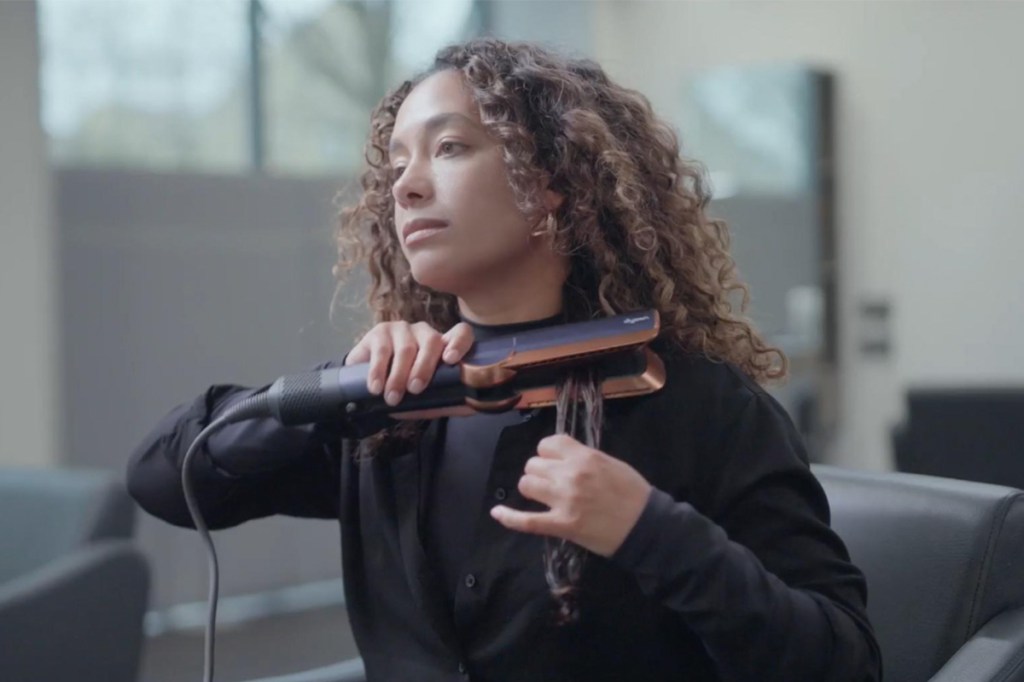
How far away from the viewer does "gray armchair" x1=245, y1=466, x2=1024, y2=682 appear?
1257 mm

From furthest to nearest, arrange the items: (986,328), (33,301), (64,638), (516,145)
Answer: (986,328)
(33,301)
(64,638)
(516,145)

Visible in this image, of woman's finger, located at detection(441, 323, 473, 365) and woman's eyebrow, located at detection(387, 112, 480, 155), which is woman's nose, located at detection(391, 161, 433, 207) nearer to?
woman's eyebrow, located at detection(387, 112, 480, 155)

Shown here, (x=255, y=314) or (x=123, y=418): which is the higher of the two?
(x=255, y=314)

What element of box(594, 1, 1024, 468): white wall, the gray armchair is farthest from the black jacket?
box(594, 1, 1024, 468): white wall

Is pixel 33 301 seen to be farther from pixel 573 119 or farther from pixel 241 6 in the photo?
pixel 573 119

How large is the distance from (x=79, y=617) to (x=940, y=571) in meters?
1.58

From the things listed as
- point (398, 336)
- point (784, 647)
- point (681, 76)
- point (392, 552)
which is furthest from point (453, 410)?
point (681, 76)

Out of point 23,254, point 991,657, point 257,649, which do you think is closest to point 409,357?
point 991,657

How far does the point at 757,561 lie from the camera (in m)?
0.96

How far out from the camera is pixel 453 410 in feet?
3.40

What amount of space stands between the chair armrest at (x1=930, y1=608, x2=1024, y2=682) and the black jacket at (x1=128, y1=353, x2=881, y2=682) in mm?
134

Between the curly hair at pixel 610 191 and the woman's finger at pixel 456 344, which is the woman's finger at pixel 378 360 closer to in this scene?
the woman's finger at pixel 456 344

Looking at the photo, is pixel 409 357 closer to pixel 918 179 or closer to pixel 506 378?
pixel 506 378

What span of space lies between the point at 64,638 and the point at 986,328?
2.65m
